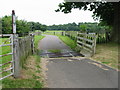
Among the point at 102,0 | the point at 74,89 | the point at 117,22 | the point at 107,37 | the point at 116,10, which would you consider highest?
the point at 102,0

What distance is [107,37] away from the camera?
52.0ft

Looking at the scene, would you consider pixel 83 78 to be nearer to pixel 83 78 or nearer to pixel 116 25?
pixel 83 78

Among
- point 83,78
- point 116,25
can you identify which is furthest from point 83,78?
point 116,25

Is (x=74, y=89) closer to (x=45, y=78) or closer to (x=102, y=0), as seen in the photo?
(x=45, y=78)

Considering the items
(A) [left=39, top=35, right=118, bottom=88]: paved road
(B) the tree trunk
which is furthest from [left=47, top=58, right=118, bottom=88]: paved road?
(B) the tree trunk

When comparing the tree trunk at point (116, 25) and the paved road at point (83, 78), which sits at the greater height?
the tree trunk at point (116, 25)

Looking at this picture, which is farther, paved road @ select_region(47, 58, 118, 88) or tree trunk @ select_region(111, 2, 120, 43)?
tree trunk @ select_region(111, 2, 120, 43)

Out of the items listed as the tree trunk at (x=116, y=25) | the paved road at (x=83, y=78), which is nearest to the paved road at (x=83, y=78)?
the paved road at (x=83, y=78)

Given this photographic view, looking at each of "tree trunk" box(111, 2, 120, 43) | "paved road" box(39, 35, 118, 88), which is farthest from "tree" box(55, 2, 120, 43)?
"paved road" box(39, 35, 118, 88)

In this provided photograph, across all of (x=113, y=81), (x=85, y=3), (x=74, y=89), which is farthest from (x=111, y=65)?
(x=85, y=3)

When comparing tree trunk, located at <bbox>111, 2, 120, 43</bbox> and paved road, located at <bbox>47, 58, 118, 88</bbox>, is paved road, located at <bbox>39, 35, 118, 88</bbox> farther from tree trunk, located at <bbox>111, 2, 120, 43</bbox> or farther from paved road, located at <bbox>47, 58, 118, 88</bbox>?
tree trunk, located at <bbox>111, 2, 120, 43</bbox>

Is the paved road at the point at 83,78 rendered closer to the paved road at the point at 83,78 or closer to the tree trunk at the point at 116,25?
the paved road at the point at 83,78

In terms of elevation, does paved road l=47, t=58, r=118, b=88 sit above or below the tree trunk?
below

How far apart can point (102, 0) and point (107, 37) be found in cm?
394
